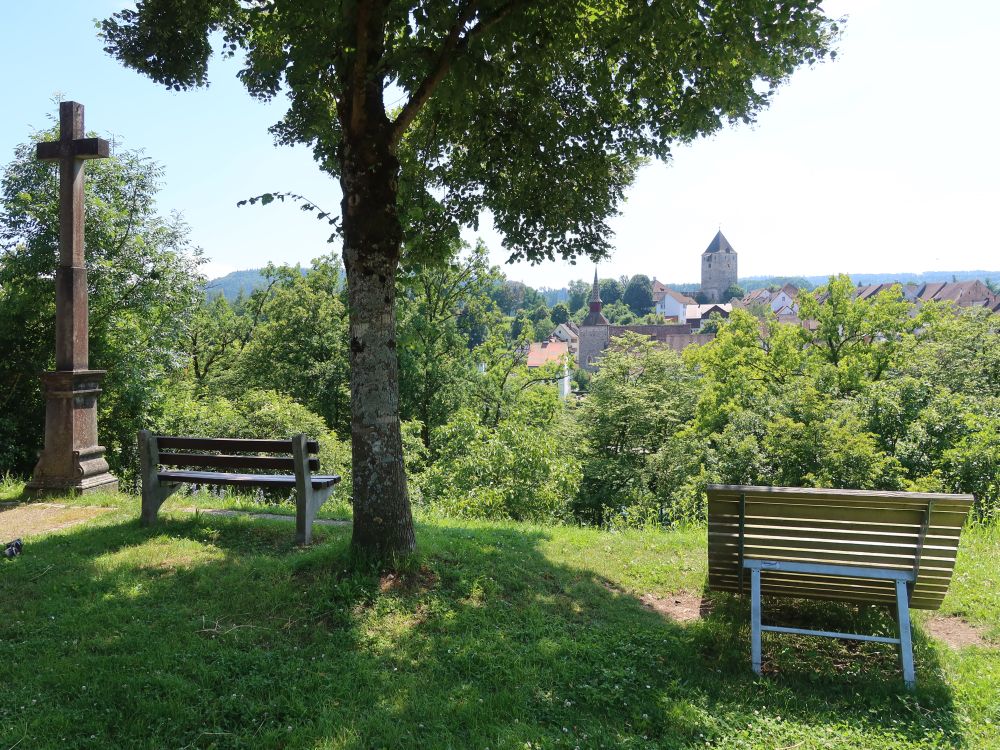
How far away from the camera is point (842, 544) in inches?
160

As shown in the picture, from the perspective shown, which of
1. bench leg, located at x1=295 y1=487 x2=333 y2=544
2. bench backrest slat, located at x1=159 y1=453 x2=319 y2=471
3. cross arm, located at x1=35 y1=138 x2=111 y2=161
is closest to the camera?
bench backrest slat, located at x1=159 y1=453 x2=319 y2=471

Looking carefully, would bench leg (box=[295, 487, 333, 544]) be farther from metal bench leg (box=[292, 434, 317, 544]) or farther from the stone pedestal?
the stone pedestal

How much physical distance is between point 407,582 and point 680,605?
2044 mm

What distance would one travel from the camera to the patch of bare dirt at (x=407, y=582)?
4922mm

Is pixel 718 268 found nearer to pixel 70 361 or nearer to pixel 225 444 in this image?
pixel 70 361

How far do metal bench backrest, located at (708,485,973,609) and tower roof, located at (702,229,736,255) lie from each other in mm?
180104

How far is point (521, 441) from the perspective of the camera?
12102 millimetres

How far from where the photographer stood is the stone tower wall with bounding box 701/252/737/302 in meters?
172

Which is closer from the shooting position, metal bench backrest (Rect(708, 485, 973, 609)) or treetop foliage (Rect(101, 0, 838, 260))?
metal bench backrest (Rect(708, 485, 973, 609))

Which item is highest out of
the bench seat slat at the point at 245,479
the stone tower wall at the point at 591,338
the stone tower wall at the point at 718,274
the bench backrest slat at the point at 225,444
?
the stone tower wall at the point at 718,274

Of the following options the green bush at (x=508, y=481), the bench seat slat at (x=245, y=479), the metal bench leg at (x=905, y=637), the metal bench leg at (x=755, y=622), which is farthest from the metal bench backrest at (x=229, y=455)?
the metal bench leg at (x=905, y=637)

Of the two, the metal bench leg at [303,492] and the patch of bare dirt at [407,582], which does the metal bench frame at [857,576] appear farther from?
the metal bench leg at [303,492]

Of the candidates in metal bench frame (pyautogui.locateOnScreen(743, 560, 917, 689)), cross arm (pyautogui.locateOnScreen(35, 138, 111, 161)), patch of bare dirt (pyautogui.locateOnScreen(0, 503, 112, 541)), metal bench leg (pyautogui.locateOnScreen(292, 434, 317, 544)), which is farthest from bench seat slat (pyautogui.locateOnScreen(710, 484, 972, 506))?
cross arm (pyautogui.locateOnScreen(35, 138, 111, 161))

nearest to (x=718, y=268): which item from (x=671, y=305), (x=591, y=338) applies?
(x=671, y=305)
